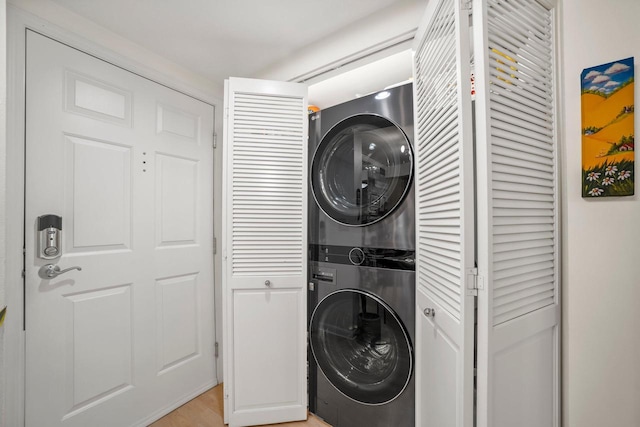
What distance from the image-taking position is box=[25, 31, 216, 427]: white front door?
1.29m

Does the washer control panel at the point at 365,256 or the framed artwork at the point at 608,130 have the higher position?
the framed artwork at the point at 608,130

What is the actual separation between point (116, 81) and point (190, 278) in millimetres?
1273

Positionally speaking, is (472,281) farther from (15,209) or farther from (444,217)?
(15,209)

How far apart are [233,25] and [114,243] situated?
1359 mm

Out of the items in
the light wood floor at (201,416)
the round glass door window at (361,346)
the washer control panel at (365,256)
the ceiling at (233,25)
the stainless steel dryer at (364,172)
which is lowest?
the light wood floor at (201,416)

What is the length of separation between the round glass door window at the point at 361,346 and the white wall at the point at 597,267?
591 millimetres

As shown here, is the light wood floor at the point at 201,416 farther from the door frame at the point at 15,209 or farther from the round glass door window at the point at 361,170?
the round glass door window at the point at 361,170

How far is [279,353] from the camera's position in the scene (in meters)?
1.61

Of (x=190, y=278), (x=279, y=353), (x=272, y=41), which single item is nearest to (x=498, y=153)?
(x=272, y=41)

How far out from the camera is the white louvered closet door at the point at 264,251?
1.58 metres

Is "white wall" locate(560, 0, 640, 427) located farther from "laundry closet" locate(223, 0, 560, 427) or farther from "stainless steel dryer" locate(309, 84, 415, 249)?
"stainless steel dryer" locate(309, 84, 415, 249)

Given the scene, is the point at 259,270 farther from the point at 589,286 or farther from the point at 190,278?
the point at 589,286

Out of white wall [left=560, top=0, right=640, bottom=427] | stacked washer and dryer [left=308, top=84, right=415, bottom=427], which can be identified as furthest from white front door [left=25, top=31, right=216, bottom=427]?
white wall [left=560, top=0, right=640, bottom=427]

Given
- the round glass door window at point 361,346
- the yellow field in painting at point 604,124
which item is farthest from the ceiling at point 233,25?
the round glass door window at point 361,346
